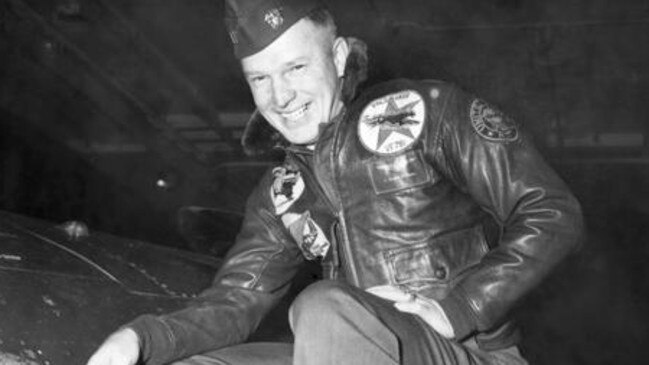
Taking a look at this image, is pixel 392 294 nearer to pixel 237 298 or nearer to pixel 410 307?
pixel 410 307

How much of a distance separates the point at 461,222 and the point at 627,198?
8.97 m

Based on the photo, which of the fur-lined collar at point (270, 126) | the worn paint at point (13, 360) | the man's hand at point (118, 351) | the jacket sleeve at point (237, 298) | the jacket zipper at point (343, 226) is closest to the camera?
the worn paint at point (13, 360)

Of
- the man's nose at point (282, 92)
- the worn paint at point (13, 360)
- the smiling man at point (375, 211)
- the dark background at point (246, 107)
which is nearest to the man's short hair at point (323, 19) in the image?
the smiling man at point (375, 211)

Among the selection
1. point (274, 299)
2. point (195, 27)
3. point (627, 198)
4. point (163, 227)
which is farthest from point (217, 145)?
point (274, 299)

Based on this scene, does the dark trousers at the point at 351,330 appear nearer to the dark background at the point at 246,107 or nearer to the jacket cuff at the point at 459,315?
the jacket cuff at the point at 459,315

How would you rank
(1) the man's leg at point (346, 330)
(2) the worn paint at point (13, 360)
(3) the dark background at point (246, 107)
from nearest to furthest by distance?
(1) the man's leg at point (346, 330) < (2) the worn paint at point (13, 360) < (3) the dark background at point (246, 107)

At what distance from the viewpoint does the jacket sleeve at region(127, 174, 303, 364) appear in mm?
1568

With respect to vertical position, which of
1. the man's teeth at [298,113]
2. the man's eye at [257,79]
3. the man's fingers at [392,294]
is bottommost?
the man's fingers at [392,294]

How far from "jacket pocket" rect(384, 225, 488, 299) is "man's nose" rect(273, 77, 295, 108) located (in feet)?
1.17

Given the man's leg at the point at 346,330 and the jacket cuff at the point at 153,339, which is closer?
the man's leg at the point at 346,330

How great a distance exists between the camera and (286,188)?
188 cm

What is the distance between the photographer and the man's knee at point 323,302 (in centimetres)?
123

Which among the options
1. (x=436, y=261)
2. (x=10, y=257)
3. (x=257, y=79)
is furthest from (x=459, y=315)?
(x=10, y=257)

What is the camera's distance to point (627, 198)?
10070 millimetres
